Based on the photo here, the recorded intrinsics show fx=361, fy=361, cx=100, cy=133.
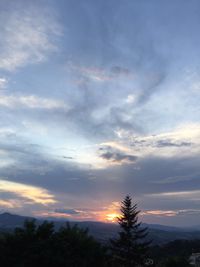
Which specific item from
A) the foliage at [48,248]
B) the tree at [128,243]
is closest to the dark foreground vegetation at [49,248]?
the foliage at [48,248]

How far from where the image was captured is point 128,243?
6838 cm

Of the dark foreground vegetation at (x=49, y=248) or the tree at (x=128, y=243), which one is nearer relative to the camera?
the dark foreground vegetation at (x=49, y=248)

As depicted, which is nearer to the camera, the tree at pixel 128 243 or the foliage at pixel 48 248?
the foliage at pixel 48 248

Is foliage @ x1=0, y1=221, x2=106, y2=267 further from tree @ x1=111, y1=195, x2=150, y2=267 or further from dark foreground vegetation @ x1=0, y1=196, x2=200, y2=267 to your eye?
tree @ x1=111, y1=195, x2=150, y2=267

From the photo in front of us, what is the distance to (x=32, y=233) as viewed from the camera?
49281mm

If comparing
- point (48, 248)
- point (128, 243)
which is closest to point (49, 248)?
point (48, 248)

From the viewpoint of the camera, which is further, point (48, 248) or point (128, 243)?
point (128, 243)

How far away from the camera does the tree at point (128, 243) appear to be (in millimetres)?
67250

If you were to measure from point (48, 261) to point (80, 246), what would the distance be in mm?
4861

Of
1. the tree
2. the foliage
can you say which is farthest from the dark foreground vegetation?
the tree

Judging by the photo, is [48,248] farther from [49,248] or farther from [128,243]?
[128,243]

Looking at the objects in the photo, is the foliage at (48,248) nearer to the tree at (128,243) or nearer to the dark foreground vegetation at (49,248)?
the dark foreground vegetation at (49,248)

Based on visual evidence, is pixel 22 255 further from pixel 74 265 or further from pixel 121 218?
pixel 121 218

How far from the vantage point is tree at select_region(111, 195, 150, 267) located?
67.2 m
